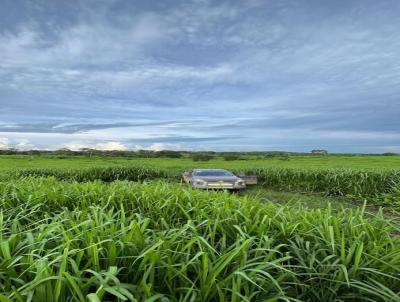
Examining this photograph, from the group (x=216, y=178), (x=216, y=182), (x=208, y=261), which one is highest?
(x=208, y=261)

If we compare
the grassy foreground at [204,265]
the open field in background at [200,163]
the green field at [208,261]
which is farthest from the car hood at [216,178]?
the grassy foreground at [204,265]

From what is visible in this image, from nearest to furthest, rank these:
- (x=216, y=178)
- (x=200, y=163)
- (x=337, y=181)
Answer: (x=216, y=178)
(x=337, y=181)
(x=200, y=163)

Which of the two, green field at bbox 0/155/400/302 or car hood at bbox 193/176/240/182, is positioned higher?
green field at bbox 0/155/400/302

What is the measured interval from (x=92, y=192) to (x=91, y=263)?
343 cm

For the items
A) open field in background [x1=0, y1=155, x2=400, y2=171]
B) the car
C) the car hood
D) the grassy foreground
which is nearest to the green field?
the grassy foreground

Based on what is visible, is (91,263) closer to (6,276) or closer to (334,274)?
(6,276)

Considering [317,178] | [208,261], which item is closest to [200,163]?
[317,178]

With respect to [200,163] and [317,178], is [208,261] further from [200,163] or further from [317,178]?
[200,163]

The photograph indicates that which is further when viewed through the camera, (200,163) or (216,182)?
(200,163)

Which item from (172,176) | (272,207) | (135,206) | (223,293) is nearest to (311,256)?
(223,293)

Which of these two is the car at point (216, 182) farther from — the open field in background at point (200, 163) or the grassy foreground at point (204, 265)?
the grassy foreground at point (204, 265)

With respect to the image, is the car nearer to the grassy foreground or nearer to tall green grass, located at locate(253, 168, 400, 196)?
tall green grass, located at locate(253, 168, 400, 196)

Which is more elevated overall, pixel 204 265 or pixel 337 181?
pixel 204 265

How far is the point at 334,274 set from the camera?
236 centimetres
